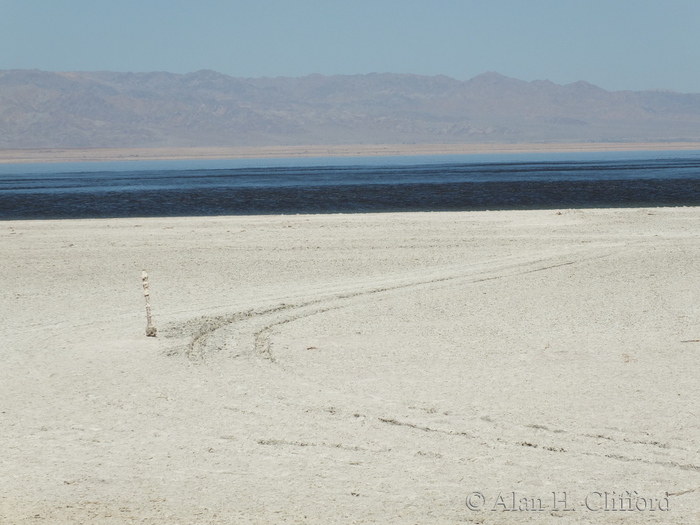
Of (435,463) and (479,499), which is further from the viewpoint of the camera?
(435,463)

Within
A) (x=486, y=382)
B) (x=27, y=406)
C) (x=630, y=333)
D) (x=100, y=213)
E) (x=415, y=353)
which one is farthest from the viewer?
(x=100, y=213)

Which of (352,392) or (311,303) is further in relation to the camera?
(311,303)

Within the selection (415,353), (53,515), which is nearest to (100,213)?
(415,353)

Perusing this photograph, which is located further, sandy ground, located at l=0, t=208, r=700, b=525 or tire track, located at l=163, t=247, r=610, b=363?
tire track, located at l=163, t=247, r=610, b=363

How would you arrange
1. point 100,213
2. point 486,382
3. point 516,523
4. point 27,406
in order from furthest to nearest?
point 100,213 < point 486,382 < point 27,406 < point 516,523

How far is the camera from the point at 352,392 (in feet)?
29.6

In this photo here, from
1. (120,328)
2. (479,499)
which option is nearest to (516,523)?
(479,499)

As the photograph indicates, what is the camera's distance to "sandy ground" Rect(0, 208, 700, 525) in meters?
6.46

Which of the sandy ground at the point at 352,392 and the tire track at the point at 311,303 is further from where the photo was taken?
the tire track at the point at 311,303

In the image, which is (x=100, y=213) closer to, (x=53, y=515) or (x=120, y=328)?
(x=120, y=328)

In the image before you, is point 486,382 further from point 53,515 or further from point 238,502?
point 53,515

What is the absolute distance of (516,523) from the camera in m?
6.04

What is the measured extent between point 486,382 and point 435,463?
8.00 ft

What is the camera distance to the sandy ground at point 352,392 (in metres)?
6.46
